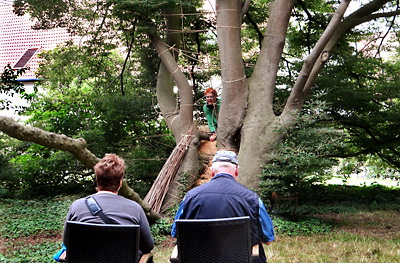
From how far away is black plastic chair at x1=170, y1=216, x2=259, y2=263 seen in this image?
3.08m

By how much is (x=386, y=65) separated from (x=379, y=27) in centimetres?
137

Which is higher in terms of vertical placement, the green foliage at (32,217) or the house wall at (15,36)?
the house wall at (15,36)

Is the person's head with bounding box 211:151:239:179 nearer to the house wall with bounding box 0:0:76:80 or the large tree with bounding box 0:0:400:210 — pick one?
the large tree with bounding box 0:0:400:210

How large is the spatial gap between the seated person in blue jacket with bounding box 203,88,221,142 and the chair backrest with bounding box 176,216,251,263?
695 centimetres

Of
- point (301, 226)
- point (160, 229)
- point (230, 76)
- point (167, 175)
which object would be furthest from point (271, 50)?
point (160, 229)

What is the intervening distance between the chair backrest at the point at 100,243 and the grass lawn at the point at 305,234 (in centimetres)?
297

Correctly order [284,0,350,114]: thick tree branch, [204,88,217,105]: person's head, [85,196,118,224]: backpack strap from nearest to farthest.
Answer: [85,196,118,224]: backpack strap, [284,0,350,114]: thick tree branch, [204,88,217,105]: person's head

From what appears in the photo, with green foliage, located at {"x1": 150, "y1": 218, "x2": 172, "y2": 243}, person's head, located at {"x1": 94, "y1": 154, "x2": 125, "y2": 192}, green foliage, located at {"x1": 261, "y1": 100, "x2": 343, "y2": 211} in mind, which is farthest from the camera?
green foliage, located at {"x1": 150, "y1": 218, "x2": 172, "y2": 243}

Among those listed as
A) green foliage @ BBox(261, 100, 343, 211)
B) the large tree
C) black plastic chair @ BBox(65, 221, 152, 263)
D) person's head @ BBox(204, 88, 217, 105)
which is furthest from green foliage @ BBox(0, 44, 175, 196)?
black plastic chair @ BBox(65, 221, 152, 263)

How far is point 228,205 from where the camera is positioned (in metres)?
3.47

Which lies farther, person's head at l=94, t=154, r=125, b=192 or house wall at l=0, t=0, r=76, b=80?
house wall at l=0, t=0, r=76, b=80

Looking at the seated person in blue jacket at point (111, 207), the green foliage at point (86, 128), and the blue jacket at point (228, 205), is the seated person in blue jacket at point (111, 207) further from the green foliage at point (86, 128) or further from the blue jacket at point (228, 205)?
the green foliage at point (86, 128)

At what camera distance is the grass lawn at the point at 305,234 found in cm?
593

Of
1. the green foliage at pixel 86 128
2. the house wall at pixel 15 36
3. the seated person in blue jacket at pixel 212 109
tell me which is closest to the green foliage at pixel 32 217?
Result: the green foliage at pixel 86 128
